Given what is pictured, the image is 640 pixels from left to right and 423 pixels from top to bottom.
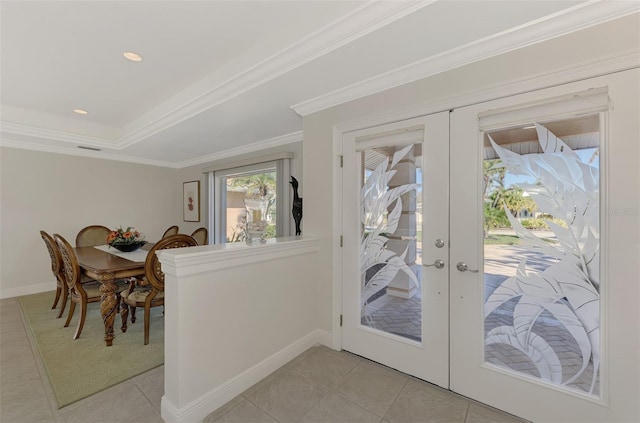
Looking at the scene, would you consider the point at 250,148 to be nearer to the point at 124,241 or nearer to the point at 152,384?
the point at 124,241

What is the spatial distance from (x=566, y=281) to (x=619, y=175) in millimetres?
610

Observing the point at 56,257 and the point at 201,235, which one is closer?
Answer: the point at 56,257

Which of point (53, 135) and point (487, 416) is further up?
point (53, 135)

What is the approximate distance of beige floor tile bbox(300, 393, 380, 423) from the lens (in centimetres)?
159

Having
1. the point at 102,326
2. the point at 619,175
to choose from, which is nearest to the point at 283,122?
the point at 619,175

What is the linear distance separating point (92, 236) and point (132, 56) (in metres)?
3.24

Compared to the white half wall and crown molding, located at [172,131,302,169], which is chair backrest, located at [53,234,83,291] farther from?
crown molding, located at [172,131,302,169]

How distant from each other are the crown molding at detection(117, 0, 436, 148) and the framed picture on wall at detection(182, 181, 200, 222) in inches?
100

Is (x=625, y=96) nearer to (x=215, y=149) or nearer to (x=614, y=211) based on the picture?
(x=614, y=211)

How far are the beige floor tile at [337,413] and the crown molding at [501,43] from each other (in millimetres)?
2267

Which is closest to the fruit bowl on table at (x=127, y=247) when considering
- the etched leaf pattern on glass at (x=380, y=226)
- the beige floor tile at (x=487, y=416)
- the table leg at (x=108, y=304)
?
the table leg at (x=108, y=304)

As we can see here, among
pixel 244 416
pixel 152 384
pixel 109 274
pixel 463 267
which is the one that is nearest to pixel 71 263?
pixel 109 274

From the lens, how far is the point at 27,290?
12.8 feet

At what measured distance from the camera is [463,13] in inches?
55.1
